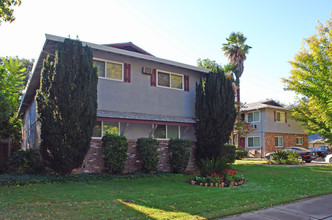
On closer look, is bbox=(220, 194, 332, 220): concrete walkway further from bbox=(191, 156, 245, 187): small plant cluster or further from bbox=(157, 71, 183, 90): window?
bbox=(157, 71, 183, 90): window

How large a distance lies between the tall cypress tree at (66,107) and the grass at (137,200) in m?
1.30

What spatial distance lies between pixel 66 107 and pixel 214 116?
7358 mm

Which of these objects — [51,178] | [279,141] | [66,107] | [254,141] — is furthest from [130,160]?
[279,141]

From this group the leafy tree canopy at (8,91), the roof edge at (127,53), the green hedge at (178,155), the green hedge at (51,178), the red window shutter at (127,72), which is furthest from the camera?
the leafy tree canopy at (8,91)

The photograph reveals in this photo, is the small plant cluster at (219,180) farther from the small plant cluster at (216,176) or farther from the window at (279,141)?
the window at (279,141)

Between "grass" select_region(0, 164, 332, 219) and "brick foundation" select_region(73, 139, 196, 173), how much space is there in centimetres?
200

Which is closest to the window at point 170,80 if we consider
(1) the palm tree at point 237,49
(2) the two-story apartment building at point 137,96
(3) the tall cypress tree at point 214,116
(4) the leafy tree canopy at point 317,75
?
(2) the two-story apartment building at point 137,96

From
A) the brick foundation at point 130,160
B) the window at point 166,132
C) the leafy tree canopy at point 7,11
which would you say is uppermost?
the leafy tree canopy at point 7,11

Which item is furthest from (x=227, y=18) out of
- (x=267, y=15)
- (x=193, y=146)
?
(x=193, y=146)

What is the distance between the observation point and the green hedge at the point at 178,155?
44.7ft

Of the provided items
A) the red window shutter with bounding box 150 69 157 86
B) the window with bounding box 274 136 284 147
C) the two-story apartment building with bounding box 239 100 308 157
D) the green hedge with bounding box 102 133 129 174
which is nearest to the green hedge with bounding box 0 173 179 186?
the green hedge with bounding box 102 133 129 174

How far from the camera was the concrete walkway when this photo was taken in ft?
19.6

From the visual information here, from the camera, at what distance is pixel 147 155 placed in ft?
42.0

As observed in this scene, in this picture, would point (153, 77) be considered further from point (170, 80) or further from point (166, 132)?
point (166, 132)
